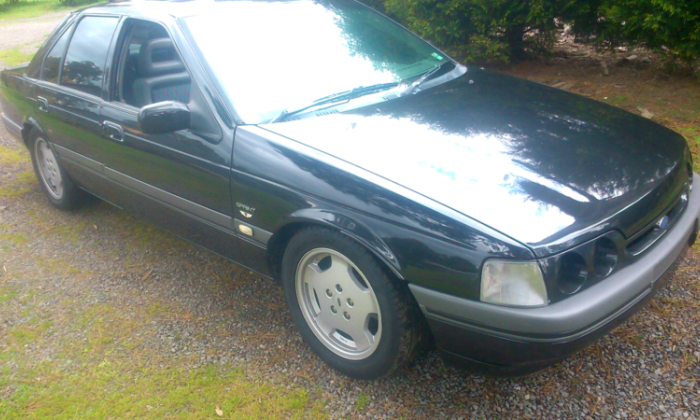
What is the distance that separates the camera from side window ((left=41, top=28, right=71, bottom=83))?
3.81m

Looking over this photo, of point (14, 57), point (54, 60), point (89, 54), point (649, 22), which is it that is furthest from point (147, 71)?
point (14, 57)

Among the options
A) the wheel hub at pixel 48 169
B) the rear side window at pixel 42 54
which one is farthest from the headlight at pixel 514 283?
the rear side window at pixel 42 54

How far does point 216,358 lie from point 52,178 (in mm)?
2560

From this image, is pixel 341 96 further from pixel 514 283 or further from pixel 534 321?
pixel 534 321

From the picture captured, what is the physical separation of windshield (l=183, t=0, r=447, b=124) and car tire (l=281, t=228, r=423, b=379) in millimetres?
714

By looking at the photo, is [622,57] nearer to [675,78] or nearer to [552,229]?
[675,78]

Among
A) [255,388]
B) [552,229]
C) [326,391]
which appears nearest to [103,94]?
[255,388]

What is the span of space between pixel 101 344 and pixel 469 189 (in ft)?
6.73

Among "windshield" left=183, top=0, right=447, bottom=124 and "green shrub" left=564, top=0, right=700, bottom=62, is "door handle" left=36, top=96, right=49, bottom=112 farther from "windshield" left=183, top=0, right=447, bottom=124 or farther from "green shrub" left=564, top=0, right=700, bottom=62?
"green shrub" left=564, top=0, right=700, bottom=62

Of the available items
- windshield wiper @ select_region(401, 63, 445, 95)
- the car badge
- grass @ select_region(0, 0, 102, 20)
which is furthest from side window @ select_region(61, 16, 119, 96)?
grass @ select_region(0, 0, 102, 20)

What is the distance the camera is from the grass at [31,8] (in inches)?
806

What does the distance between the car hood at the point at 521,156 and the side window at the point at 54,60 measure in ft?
7.45

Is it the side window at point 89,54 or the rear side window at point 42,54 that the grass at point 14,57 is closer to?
the rear side window at point 42,54

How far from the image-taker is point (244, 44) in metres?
2.82
